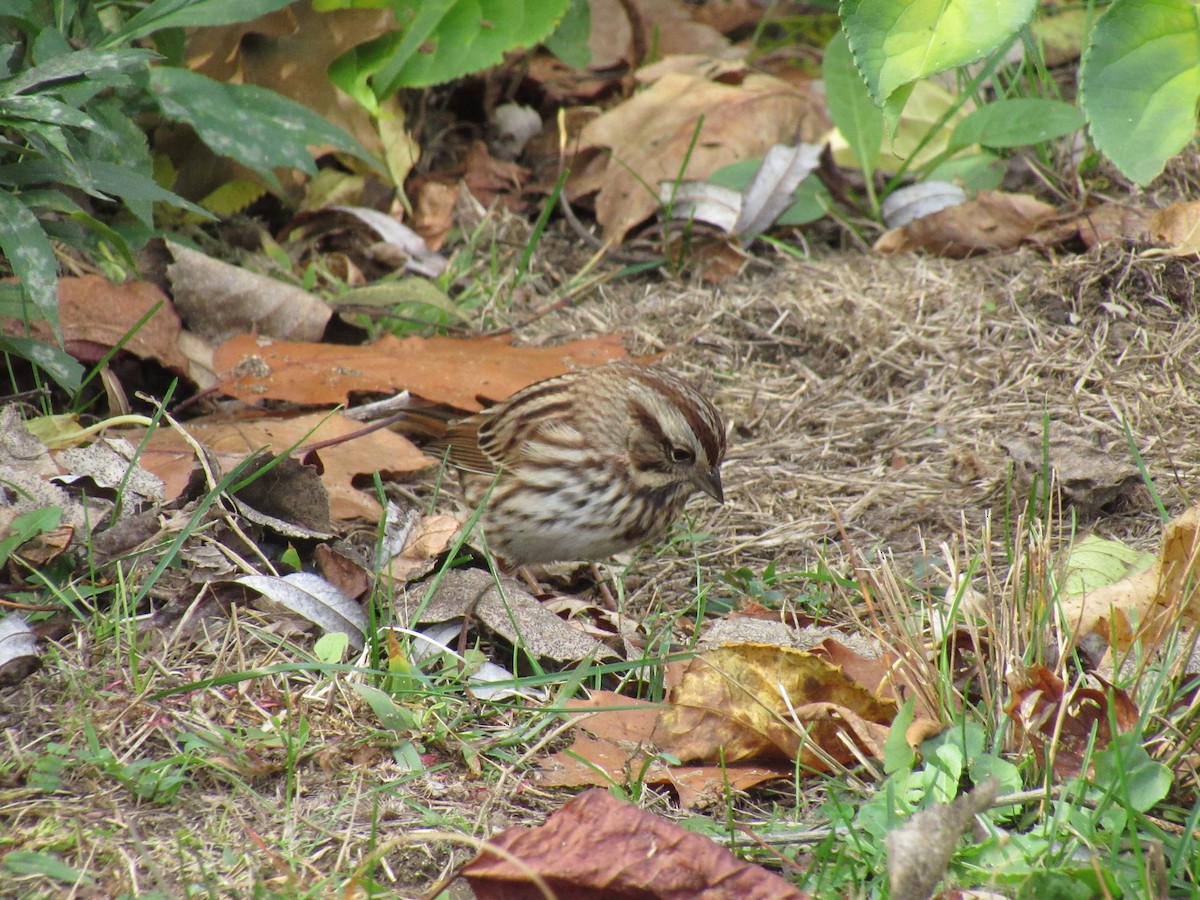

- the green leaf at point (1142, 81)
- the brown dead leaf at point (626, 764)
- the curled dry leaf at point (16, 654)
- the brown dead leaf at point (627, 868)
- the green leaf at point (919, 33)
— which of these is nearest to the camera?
the green leaf at point (919, 33)

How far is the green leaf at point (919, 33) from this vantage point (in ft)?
7.04

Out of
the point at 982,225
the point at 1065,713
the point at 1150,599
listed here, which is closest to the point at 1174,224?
the point at 982,225

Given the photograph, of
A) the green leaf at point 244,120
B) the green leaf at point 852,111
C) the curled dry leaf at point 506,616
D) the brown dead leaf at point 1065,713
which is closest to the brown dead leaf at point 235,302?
the green leaf at point 244,120

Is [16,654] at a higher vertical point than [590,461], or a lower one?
higher

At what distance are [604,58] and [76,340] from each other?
12.4ft

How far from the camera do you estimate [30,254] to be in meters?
3.82

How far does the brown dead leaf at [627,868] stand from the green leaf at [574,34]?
5.02 metres

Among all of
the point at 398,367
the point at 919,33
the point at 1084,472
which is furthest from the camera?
the point at 398,367

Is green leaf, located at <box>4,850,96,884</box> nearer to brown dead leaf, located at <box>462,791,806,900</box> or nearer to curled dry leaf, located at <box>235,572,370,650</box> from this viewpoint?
brown dead leaf, located at <box>462,791,806,900</box>

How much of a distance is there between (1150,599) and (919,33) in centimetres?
180

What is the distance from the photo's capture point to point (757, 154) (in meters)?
6.52

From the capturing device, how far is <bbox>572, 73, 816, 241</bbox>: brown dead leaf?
644cm

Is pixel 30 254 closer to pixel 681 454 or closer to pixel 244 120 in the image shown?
pixel 244 120

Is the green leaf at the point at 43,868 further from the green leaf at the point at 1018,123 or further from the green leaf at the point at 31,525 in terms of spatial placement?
the green leaf at the point at 1018,123
